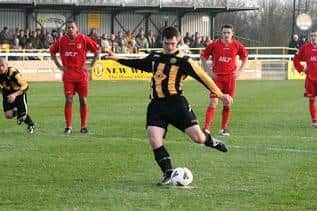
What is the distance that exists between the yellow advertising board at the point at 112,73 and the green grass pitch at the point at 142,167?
57.1ft

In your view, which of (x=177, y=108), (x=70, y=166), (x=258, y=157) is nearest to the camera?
(x=177, y=108)

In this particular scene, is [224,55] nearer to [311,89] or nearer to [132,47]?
[311,89]

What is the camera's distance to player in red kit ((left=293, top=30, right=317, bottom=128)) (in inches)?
661

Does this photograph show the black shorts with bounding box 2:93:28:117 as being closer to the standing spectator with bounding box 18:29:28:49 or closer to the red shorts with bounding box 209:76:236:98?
the red shorts with bounding box 209:76:236:98

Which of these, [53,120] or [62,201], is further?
[53,120]

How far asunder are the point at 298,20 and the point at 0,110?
106 ft

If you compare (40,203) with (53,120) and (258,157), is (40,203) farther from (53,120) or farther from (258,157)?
(53,120)

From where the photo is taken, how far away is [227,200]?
8477 millimetres

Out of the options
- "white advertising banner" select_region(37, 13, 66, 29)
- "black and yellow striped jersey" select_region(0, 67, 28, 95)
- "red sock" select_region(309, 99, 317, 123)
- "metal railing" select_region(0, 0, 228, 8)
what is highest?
"metal railing" select_region(0, 0, 228, 8)

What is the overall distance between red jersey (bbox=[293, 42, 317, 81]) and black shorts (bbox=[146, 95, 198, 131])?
302 inches

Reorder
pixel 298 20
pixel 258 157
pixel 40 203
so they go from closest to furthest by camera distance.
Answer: pixel 40 203 → pixel 258 157 → pixel 298 20

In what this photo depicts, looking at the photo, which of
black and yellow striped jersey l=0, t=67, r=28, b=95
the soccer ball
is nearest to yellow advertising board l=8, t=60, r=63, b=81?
black and yellow striped jersey l=0, t=67, r=28, b=95

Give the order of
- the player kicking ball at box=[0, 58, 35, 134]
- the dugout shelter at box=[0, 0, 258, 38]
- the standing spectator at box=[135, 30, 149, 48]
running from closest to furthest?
the player kicking ball at box=[0, 58, 35, 134]
the standing spectator at box=[135, 30, 149, 48]
the dugout shelter at box=[0, 0, 258, 38]

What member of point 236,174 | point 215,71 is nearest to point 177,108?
point 236,174
